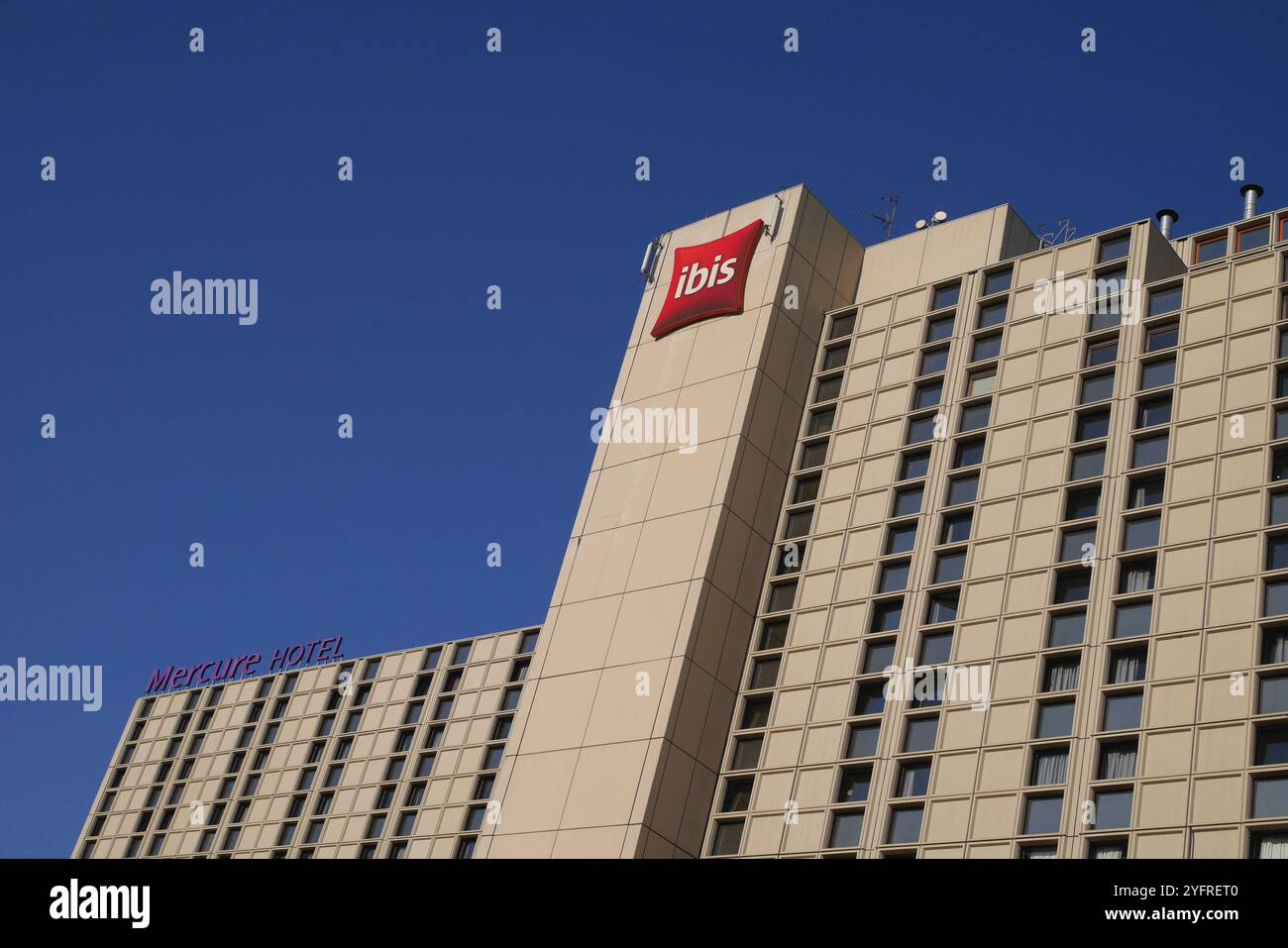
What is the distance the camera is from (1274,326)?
183 ft

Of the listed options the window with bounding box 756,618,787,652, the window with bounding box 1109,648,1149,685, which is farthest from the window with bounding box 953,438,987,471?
the window with bounding box 1109,648,1149,685

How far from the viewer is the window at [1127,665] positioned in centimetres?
5119

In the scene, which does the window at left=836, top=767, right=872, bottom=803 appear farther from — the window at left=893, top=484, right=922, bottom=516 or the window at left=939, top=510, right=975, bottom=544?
the window at left=893, top=484, right=922, bottom=516

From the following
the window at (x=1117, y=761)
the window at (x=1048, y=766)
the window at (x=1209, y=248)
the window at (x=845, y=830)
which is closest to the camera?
the window at (x=1117, y=761)

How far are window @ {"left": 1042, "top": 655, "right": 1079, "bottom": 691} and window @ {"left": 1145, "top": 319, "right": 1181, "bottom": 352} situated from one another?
1435 centimetres

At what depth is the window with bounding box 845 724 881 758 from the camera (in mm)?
56562

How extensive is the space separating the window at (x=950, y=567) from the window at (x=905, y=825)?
9985 millimetres

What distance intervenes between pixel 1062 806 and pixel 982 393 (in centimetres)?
2077

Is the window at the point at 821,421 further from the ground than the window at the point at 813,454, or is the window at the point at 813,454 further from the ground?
the window at the point at 821,421

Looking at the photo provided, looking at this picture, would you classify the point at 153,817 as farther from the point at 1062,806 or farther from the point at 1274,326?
the point at 1274,326

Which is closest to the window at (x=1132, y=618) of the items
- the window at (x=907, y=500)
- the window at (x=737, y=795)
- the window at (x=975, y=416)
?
the window at (x=907, y=500)

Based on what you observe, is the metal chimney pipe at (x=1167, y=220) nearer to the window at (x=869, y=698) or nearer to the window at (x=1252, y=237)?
the window at (x=1252, y=237)

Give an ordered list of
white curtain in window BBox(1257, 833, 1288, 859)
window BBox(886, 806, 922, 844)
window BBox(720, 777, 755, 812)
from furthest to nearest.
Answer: window BBox(720, 777, 755, 812) → window BBox(886, 806, 922, 844) → white curtain in window BBox(1257, 833, 1288, 859)
